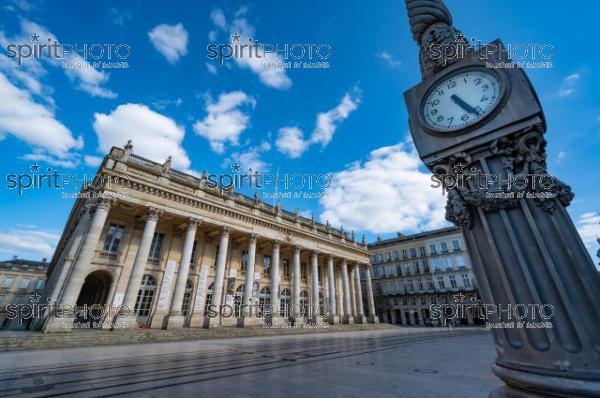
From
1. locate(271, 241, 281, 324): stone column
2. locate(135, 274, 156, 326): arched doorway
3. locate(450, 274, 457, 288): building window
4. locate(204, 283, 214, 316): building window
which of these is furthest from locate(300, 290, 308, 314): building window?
locate(450, 274, 457, 288): building window

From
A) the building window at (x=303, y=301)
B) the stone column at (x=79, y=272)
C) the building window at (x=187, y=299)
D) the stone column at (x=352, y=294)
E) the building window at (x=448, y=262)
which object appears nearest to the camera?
the stone column at (x=79, y=272)

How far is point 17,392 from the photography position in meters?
4.38

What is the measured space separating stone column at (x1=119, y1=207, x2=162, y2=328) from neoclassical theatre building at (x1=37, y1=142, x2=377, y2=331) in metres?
0.06

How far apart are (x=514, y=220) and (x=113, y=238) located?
922 inches

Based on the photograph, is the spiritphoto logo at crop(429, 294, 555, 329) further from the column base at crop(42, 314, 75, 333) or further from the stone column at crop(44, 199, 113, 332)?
the stone column at crop(44, 199, 113, 332)

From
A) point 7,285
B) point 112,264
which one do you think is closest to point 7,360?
point 112,264

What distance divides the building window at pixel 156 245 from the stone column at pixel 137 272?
3624 millimetres

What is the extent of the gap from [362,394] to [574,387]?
3031 mm

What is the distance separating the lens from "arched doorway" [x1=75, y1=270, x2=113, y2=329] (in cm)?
1698

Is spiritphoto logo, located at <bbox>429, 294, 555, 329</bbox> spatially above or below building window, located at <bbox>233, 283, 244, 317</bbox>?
below

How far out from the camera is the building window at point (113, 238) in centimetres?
1881

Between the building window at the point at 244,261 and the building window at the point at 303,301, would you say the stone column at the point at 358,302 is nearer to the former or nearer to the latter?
the building window at the point at 303,301

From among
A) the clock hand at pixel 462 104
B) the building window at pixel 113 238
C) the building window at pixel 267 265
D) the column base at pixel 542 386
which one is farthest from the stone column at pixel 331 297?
the clock hand at pixel 462 104

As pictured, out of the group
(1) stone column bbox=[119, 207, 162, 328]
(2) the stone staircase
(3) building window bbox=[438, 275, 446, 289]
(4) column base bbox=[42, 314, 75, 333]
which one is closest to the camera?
(2) the stone staircase
